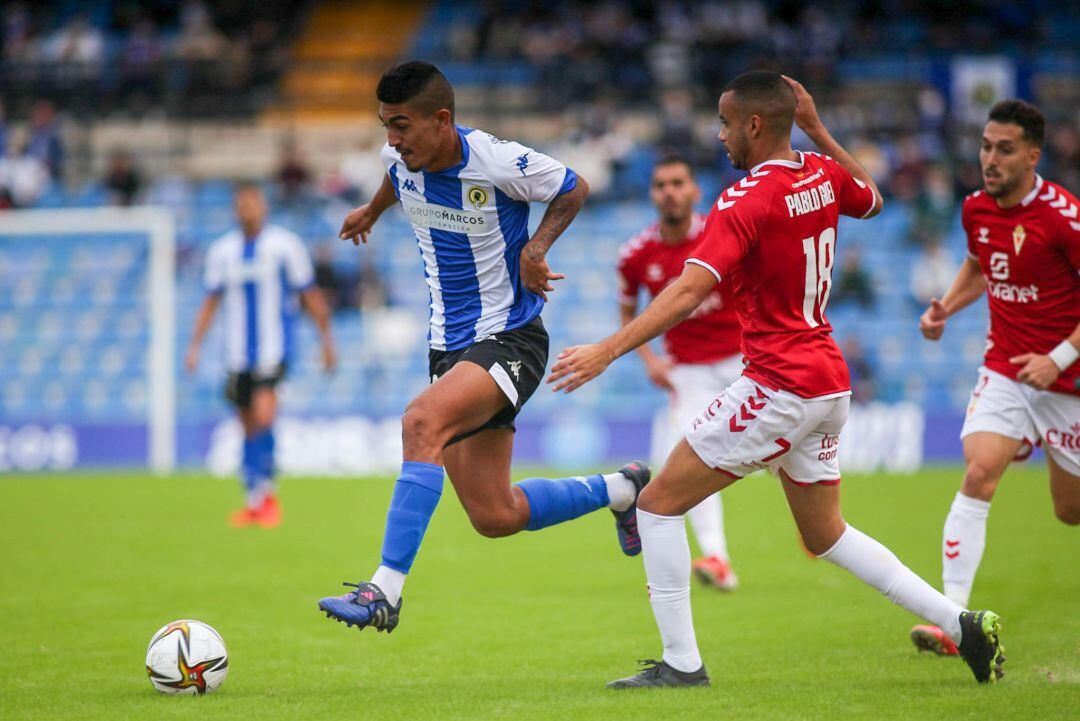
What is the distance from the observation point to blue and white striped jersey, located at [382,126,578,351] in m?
6.59

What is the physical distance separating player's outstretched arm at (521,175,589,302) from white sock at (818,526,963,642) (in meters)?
1.71

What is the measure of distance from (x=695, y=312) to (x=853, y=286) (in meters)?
12.5

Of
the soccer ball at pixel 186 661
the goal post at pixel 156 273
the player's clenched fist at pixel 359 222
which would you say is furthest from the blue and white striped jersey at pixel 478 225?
the goal post at pixel 156 273

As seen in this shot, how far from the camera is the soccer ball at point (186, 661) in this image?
230 inches

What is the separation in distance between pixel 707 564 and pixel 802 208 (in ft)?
13.0

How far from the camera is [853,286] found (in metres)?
21.6

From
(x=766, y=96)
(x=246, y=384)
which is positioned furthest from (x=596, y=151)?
(x=766, y=96)

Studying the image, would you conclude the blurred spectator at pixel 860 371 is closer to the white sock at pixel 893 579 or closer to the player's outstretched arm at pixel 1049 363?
the player's outstretched arm at pixel 1049 363

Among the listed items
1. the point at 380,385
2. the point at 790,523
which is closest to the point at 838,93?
the point at 380,385

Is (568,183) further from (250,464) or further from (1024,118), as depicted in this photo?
(250,464)

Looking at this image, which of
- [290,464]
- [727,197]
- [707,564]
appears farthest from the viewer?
[290,464]

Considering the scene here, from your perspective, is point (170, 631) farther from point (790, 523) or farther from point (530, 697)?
point (790, 523)

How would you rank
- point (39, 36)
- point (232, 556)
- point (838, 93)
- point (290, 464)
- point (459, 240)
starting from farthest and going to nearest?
point (39, 36)
point (838, 93)
point (290, 464)
point (232, 556)
point (459, 240)

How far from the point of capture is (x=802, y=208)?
569 cm
